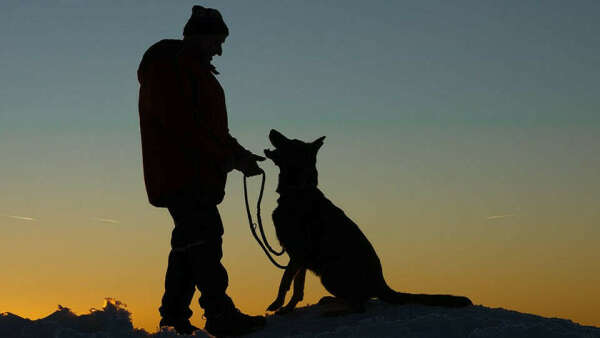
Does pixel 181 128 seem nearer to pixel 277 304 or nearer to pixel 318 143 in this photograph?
pixel 318 143

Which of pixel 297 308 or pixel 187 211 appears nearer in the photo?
pixel 187 211

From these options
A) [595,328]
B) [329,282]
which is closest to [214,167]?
[329,282]

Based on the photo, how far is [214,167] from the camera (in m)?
6.66

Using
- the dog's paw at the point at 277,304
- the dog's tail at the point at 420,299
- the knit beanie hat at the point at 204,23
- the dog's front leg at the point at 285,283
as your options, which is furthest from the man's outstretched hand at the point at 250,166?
the dog's tail at the point at 420,299

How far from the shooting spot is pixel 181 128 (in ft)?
21.2

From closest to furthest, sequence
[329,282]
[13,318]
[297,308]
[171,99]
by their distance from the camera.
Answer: [13,318] < [171,99] < [329,282] < [297,308]

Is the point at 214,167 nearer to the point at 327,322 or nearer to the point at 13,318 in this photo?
the point at 327,322

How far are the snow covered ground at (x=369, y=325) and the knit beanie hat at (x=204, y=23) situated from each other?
8.46 feet

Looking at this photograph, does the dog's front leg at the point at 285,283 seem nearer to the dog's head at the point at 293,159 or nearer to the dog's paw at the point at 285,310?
the dog's paw at the point at 285,310

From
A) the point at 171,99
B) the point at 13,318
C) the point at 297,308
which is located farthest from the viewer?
the point at 297,308

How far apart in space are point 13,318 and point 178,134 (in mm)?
2069

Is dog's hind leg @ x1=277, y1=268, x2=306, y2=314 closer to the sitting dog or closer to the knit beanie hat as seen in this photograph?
the sitting dog

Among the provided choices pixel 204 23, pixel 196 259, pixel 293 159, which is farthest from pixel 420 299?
pixel 204 23

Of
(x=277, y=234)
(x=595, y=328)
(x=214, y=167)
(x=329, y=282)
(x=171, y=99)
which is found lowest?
(x=595, y=328)
